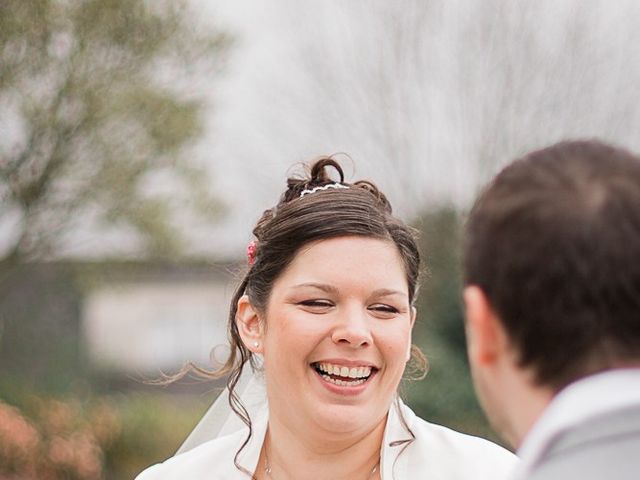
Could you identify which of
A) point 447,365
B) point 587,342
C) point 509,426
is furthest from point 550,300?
point 447,365

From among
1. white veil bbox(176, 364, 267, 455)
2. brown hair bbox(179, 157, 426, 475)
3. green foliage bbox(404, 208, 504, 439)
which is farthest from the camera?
green foliage bbox(404, 208, 504, 439)

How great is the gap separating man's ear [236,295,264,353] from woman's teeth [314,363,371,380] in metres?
0.40

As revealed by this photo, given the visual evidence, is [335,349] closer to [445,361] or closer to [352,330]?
[352,330]

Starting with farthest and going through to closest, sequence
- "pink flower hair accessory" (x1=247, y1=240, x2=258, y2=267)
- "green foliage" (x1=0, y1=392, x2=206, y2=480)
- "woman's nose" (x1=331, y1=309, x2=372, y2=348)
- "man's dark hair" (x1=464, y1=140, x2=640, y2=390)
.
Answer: "green foliage" (x1=0, y1=392, x2=206, y2=480), "pink flower hair accessory" (x1=247, y1=240, x2=258, y2=267), "woman's nose" (x1=331, y1=309, x2=372, y2=348), "man's dark hair" (x1=464, y1=140, x2=640, y2=390)

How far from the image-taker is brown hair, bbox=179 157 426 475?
3512mm

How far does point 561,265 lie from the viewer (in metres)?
1.63

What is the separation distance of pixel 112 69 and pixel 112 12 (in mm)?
734

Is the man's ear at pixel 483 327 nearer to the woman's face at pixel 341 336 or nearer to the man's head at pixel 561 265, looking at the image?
the man's head at pixel 561 265

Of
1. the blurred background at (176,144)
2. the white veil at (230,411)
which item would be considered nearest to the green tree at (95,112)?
the blurred background at (176,144)

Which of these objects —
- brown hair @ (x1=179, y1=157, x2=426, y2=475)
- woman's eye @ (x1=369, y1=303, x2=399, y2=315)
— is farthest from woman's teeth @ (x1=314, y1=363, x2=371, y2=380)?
brown hair @ (x1=179, y1=157, x2=426, y2=475)

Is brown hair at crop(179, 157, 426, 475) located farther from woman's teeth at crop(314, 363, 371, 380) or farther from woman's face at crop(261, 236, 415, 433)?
woman's teeth at crop(314, 363, 371, 380)

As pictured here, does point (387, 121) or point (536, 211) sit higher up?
point (387, 121)

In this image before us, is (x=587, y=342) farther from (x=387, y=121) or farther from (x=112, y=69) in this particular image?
(x=387, y=121)

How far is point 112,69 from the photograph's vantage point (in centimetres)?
1450
